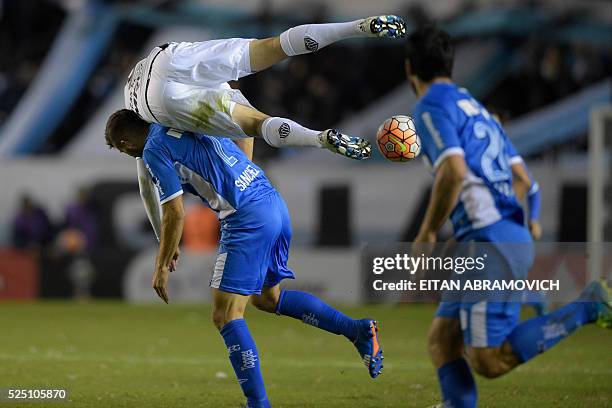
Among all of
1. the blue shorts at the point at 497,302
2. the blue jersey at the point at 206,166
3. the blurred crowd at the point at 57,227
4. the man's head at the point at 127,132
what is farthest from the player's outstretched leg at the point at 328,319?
the blurred crowd at the point at 57,227

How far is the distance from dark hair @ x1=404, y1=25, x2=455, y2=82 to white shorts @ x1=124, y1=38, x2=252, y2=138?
1.33 meters

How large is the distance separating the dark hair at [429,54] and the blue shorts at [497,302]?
3.08 ft

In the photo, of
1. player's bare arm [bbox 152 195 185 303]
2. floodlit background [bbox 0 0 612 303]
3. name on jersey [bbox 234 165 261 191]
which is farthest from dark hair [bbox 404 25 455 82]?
floodlit background [bbox 0 0 612 303]

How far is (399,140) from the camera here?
21.7 feet

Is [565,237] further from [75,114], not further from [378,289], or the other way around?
[378,289]

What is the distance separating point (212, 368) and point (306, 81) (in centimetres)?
1155

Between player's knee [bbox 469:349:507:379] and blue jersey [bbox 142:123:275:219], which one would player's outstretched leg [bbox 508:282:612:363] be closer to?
player's knee [bbox 469:349:507:379]

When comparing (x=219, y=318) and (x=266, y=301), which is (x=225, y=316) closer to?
(x=219, y=318)

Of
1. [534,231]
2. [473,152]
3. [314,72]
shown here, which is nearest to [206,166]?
[473,152]

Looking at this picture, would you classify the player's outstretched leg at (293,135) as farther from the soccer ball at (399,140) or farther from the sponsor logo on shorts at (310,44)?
the sponsor logo on shorts at (310,44)

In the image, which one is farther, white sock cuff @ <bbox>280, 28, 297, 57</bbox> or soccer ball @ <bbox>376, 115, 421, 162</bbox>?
white sock cuff @ <bbox>280, 28, 297, 57</bbox>

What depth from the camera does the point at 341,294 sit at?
17.9 meters

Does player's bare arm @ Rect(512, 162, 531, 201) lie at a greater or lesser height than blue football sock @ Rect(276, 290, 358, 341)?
greater

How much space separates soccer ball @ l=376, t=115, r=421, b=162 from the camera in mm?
6613
